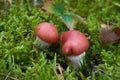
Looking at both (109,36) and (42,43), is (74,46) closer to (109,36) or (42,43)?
(42,43)

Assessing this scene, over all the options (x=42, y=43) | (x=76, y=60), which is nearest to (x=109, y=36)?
(x=76, y=60)

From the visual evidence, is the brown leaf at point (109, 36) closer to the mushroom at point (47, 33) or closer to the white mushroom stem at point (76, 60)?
the white mushroom stem at point (76, 60)

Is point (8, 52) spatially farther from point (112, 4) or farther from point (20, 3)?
point (112, 4)

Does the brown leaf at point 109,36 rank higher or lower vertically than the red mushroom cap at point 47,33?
lower

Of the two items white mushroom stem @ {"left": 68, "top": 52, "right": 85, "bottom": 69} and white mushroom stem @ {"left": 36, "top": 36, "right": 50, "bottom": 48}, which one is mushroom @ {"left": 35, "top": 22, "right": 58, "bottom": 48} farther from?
white mushroom stem @ {"left": 68, "top": 52, "right": 85, "bottom": 69}

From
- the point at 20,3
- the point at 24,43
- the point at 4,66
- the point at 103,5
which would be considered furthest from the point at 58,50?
the point at 103,5

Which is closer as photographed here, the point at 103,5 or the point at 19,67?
the point at 19,67

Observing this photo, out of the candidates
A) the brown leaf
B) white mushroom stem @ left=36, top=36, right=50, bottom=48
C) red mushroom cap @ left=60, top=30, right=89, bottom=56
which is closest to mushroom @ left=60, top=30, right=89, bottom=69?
red mushroom cap @ left=60, top=30, right=89, bottom=56

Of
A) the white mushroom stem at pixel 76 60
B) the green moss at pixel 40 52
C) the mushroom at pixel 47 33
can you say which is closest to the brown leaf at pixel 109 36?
the green moss at pixel 40 52
